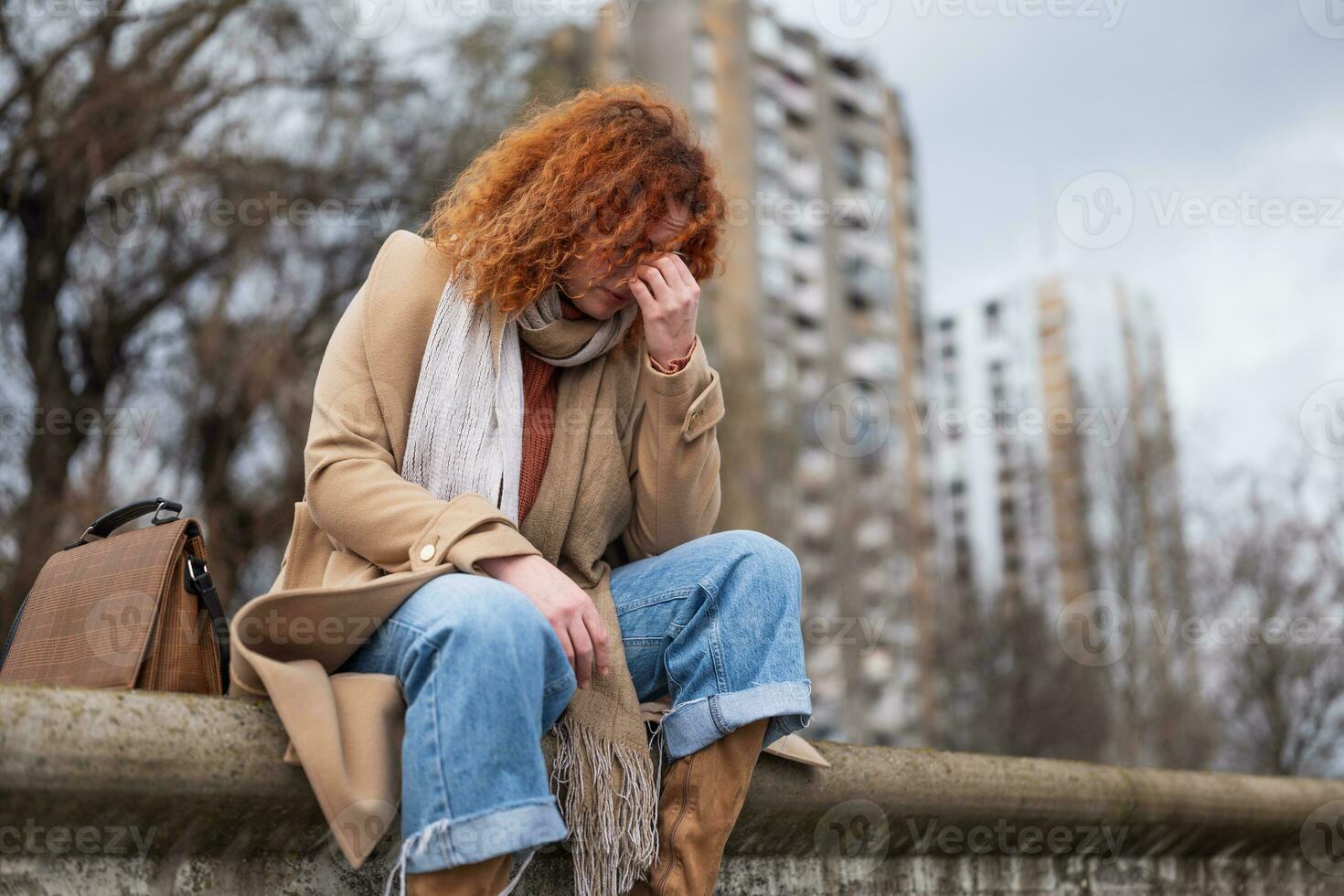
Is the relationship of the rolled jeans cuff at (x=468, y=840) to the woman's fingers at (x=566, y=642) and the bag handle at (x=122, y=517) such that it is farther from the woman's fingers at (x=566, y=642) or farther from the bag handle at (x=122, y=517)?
the bag handle at (x=122, y=517)

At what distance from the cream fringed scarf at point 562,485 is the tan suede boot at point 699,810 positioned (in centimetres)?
4

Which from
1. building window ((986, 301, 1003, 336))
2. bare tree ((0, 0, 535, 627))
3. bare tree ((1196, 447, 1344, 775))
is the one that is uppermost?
building window ((986, 301, 1003, 336))

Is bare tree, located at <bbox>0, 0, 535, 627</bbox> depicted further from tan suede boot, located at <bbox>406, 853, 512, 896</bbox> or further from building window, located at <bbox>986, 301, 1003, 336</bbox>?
building window, located at <bbox>986, 301, 1003, 336</bbox>

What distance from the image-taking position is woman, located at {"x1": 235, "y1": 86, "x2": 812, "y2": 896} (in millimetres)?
1820

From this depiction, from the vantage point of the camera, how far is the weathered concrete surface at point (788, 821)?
1749 mm

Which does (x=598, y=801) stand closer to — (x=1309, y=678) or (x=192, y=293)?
(x=192, y=293)

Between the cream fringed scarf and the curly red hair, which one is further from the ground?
the curly red hair

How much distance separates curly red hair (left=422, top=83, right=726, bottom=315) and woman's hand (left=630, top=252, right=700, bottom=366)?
5 cm

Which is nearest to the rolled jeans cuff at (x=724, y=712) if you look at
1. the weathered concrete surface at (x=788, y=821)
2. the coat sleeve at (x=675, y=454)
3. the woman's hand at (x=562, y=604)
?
the woman's hand at (x=562, y=604)

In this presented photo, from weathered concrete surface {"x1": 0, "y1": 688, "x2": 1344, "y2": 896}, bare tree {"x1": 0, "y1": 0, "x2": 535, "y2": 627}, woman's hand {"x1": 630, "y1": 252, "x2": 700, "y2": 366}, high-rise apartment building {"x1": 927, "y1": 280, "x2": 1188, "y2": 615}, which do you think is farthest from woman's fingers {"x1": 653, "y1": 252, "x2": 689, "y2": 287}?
high-rise apartment building {"x1": 927, "y1": 280, "x2": 1188, "y2": 615}

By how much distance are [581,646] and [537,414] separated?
0.65m

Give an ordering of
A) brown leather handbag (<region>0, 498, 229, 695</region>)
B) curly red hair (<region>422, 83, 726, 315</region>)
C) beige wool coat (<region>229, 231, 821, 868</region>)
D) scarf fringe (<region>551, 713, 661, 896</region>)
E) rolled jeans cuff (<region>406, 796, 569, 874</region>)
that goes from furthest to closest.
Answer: curly red hair (<region>422, 83, 726, 315</region>) → scarf fringe (<region>551, 713, 661, 896</region>) → brown leather handbag (<region>0, 498, 229, 695</region>) → beige wool coat (<region>229, 231, 821, 868</region>) → rolled jeans cuff (<region>406, 796, 569, 874</region>)

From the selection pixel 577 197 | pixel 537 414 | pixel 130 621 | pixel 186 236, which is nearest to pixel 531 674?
pixel 130 621

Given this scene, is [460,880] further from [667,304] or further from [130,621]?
[667,304]
